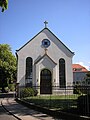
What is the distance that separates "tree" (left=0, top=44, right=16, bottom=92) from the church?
644 inches

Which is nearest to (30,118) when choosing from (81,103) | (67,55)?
(81,103)

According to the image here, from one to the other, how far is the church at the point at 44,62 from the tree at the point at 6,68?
1636 cm

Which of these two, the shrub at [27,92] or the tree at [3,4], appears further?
the shrub at [27,92]

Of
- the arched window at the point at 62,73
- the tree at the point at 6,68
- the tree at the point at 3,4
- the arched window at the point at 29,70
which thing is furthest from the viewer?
the tree at the point at 6,68

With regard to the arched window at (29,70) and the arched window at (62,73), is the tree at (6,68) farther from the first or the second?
the arched window at (62,73)

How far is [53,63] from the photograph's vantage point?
35219 mm

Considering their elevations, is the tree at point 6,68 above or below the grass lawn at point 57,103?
above

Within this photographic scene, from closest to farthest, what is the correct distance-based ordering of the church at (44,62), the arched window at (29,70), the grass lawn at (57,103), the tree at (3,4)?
the tree at (3,4) < the grass lawn at (57,103) < the church at (44,62) < the arched window at (29,70)

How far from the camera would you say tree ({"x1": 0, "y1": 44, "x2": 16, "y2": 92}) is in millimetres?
51031

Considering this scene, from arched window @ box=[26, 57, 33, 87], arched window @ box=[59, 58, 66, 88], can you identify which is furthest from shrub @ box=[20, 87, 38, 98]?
arched window @ box=[59, 58, 66, 88]

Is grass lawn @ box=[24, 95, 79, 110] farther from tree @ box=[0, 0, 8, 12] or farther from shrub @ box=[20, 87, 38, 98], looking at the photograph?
tree @ box=[0, 0, 8, 12]

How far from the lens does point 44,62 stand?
3516 cm

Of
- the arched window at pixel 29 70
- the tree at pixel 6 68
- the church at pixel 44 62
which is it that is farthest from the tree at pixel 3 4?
the tree at pixel 6 68

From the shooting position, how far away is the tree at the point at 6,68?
5103 centimetres
